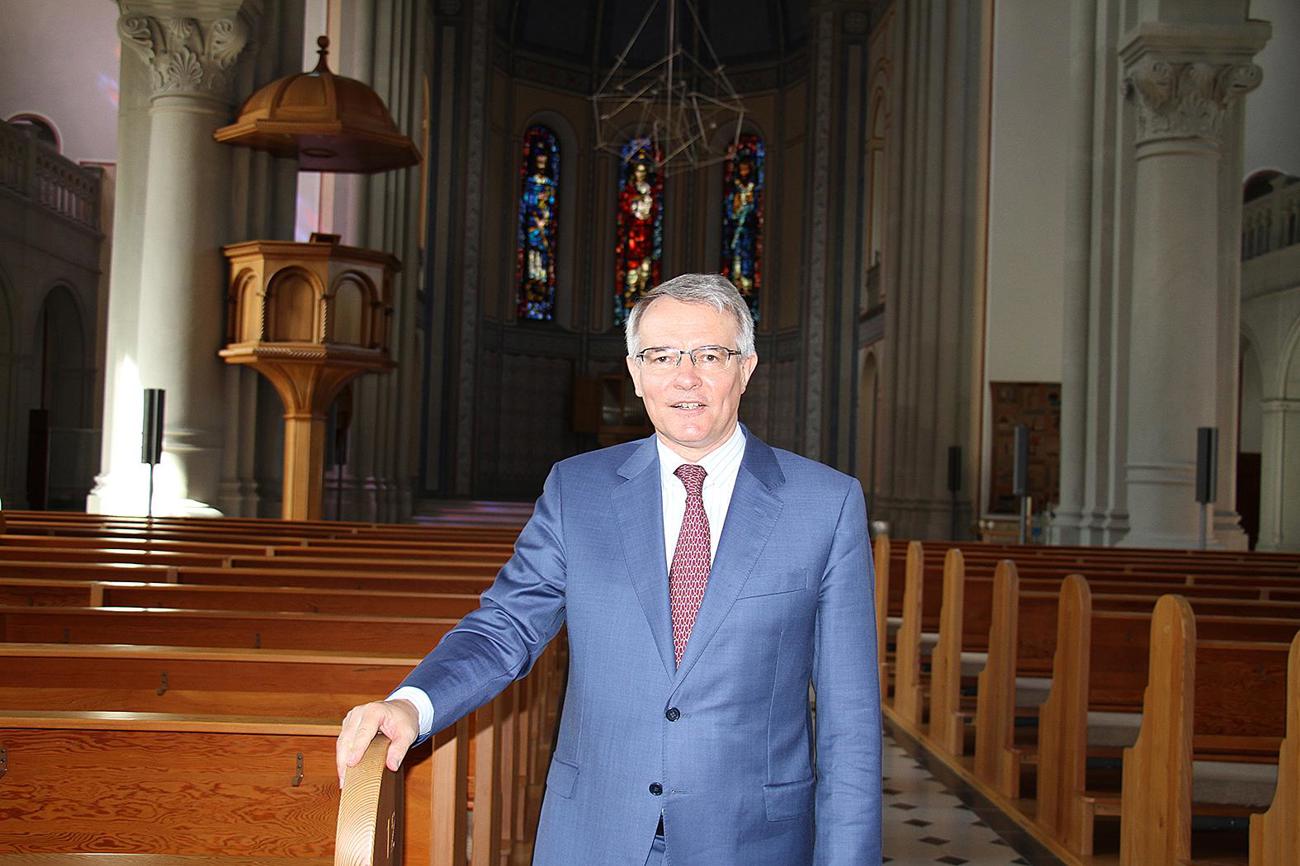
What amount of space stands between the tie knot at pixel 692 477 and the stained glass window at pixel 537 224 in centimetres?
2316

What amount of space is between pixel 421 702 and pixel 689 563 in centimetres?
44

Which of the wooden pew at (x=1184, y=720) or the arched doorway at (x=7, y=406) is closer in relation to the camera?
the wooden pew at (x=1184, y=720)

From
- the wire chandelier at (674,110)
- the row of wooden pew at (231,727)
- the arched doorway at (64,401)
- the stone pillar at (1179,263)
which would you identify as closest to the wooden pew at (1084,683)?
the row of wooden pew at (231,727)

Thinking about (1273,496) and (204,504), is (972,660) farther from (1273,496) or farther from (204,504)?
(1273,496)

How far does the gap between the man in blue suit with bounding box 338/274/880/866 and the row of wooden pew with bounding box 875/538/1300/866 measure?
1.92 meters

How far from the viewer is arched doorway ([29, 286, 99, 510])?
16375mm

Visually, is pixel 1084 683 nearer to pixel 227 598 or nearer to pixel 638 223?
pixel 227 598

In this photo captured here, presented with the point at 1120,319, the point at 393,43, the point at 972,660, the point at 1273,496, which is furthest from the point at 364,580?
the point at 1273,496

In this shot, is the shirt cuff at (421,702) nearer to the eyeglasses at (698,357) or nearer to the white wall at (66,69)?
the eyeglasses at (698,357)

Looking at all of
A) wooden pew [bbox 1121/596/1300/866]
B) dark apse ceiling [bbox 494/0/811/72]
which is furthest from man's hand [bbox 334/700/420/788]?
dark apse ceiling [bbox 494/0/811/72]

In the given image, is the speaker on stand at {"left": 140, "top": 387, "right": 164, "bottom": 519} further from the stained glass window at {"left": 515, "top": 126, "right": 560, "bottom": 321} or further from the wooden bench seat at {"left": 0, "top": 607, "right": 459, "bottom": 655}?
the stained glass window at {"left": 515, "top": 126, "right": 560, "bottom": 321}

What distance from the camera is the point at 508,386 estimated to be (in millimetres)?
24047

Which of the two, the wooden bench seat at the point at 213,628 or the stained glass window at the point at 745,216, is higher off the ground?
the stained glass window at the point at 745,216

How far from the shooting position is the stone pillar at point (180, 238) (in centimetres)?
917
